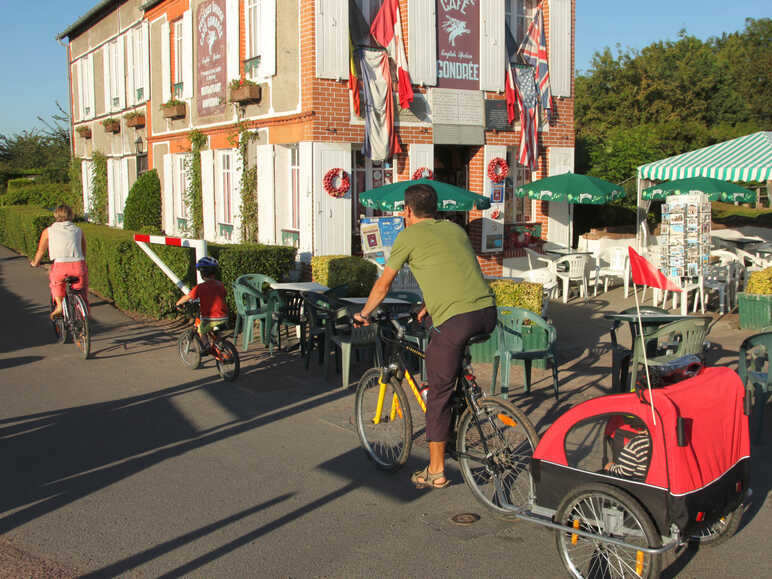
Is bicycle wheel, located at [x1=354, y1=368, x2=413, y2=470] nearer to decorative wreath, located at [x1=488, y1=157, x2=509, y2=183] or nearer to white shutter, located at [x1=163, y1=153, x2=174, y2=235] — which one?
decorative wreath, located at [x1=488, y1=157, x2=509, y2=183]

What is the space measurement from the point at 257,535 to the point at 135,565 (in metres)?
0.70

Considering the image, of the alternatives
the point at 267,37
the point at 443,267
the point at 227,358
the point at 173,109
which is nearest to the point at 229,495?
the point at 443,267

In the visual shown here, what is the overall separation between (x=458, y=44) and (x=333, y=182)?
3.86m

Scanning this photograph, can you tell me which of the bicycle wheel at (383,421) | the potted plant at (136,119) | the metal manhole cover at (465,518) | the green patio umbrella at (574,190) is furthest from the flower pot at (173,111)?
the metal manhole cover at (465,518)

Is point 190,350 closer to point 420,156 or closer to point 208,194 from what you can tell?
point 420,156

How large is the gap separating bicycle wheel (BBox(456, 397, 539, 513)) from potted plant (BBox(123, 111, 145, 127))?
19243 mm

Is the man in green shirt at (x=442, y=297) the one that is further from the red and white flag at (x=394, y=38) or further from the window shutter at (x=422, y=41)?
the window shutter at (x=422, y=41)

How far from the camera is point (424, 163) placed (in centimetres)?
1439

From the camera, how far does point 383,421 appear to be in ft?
18.2

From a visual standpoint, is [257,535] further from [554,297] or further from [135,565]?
[554,297]

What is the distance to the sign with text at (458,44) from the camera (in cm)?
1445

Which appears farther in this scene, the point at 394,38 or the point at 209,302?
the point at 394,38

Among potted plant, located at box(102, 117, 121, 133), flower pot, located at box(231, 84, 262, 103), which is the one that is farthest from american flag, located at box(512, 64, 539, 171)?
potted plant, located at box(102, 117, 121, 133)

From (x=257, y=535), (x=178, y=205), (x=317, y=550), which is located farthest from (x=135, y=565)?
(x=178, y=205)
